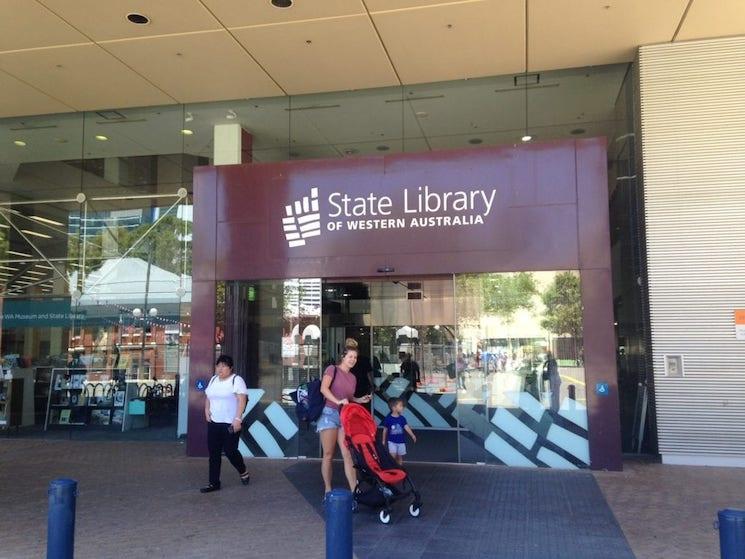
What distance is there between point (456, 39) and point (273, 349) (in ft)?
18.5

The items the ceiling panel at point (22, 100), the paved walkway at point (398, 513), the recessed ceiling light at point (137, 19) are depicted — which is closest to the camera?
the paved walkway at point (398, 513)

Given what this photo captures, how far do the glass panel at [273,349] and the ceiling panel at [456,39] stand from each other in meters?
4.00

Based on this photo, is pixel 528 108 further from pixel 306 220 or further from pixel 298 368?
pixel 298 368

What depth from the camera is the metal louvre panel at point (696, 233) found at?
907 centimetres

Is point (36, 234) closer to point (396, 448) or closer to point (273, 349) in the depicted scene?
point (273, 349)

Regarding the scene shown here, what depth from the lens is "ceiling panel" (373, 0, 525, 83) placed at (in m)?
9.10

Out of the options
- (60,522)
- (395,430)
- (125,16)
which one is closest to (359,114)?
(125,16)

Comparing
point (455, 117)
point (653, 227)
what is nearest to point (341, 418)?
point (653, 227)

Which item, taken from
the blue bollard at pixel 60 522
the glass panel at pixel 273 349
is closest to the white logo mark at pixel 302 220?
the glass panel at pixel 273 349

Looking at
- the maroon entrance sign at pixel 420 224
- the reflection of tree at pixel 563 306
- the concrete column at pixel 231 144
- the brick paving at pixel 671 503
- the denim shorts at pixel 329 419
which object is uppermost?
the concrete column at pixel 231 144

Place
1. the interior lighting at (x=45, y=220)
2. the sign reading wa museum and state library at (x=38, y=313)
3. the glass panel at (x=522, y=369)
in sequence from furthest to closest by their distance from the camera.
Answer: the interior lighting at (x=45, y=220) < the sign reading wa museum and state library at (x=38, y=313) < the glass panel at (x=522, y=369)

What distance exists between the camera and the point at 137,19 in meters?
9.28

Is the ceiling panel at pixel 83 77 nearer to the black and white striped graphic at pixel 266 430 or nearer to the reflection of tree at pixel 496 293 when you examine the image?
the black and white striped graphic at pixel 266 430

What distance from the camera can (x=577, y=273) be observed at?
884cm
